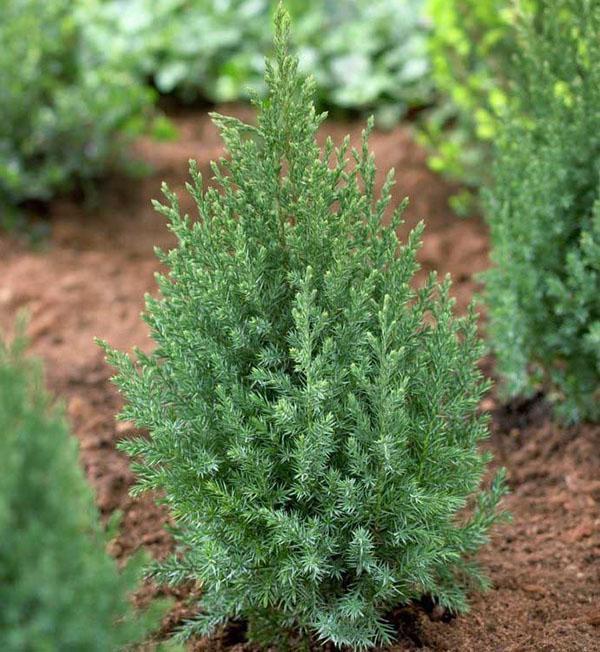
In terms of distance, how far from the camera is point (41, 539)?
5.34 feet

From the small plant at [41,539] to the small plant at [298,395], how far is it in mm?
560

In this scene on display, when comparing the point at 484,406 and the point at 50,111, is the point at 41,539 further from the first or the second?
the point at 50,111

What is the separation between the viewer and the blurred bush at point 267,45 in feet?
20.1

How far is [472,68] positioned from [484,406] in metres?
1.93

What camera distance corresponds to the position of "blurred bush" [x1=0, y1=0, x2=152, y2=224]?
5121mm

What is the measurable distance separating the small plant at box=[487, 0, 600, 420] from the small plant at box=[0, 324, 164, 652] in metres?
1.96

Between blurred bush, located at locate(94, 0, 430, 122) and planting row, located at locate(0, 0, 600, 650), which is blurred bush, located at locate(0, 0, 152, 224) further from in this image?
planting row, located at locate(0, 0, 600, 650)

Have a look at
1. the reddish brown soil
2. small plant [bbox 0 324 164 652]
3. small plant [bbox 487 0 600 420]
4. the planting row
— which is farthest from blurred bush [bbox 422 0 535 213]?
small plant [bbox 0 324 164 652]

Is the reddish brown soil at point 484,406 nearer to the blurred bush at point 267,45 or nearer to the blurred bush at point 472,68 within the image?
the blurred bush at point 267,45

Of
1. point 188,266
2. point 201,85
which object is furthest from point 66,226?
point 188,266

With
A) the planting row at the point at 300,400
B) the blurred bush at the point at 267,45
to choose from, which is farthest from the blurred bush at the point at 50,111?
the planting row at the point at 300,400

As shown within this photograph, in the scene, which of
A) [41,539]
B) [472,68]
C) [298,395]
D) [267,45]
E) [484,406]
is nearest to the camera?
[41,539]

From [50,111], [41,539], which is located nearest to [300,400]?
[41,539]

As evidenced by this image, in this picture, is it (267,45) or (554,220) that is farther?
(267,45)
